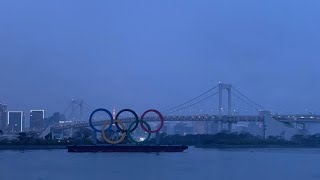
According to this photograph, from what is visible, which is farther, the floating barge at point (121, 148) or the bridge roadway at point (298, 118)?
the bridge roadway at point (298, 118)

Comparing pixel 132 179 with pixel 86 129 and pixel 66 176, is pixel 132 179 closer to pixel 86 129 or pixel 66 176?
pixel 66 176

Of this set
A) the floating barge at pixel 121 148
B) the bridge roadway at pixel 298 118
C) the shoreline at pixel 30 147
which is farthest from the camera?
the bridge roadway at pixel 298 118

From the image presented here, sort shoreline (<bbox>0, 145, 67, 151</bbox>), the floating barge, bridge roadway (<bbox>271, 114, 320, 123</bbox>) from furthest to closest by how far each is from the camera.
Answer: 1. bridge roadway (<bbox>271, 114, 320, 123</bbox>)
2. shoreline (<bbox>0, 145, 67, 151</bbox>)
3. the floating barge

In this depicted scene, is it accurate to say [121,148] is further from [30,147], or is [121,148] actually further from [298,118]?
[298,118]

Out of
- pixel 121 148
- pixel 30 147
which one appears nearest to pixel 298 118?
pixel 121 148

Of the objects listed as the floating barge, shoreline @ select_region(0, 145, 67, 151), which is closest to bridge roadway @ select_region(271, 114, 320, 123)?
the floating barge

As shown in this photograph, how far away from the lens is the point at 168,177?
1616 cm

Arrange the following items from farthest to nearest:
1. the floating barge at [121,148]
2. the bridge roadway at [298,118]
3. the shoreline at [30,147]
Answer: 1. the bridge roadway at [298,118]
2. the shoreline at [30,147]
3. the floating barge at [121,148]

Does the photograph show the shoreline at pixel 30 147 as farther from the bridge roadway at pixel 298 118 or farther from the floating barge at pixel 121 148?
the bridge roadway at pixel 298 118

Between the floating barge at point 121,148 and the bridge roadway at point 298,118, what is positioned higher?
the bridge roadway at point 298,118

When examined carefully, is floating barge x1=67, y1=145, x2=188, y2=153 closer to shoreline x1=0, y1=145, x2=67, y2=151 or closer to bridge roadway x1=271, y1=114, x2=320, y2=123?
shoreline x1=0, y1=145, x2=67, y2=151

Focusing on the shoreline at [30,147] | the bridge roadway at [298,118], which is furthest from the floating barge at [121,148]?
the bridge roadway at [298,118]

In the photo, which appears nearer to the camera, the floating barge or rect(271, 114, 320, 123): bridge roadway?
the floating barge

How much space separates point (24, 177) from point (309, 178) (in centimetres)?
658
